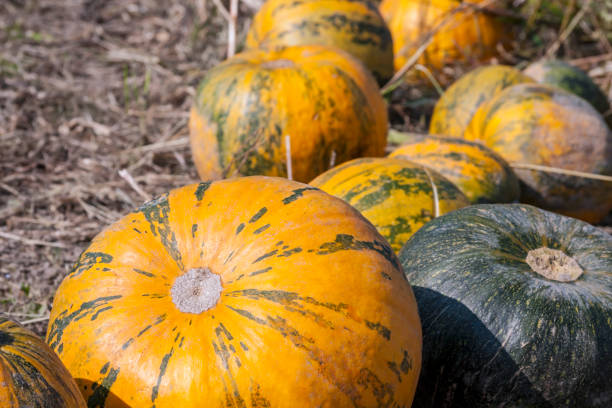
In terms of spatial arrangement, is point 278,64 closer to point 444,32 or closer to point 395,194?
point 395,194

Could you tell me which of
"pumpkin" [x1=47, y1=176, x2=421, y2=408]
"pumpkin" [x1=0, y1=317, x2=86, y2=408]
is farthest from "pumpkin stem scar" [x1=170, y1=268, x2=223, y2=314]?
"pumpkin" [x1=0, y1=317, x2=86, y2=408]

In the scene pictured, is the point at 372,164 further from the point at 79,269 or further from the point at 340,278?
the point at 79,269

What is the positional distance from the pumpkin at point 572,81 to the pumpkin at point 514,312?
2.80 metres

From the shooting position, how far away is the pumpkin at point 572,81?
5.18 m

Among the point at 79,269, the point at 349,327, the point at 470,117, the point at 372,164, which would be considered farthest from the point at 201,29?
the point at 349,327

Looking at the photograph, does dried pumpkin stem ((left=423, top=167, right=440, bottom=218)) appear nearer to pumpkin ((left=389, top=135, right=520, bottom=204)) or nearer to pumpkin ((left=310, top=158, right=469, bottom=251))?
pumpkin ((left=310, top=158, right=469, bottom=251))

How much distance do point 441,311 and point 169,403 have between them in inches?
44.6

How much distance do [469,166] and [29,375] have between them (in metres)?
2.80

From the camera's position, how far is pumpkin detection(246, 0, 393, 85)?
5.07 meters

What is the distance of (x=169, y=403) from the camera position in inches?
73.3

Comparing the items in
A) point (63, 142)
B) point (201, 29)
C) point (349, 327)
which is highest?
point (349, 327)

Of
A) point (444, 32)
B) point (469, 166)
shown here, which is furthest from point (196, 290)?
point (444, 32)

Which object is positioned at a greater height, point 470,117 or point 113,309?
point 113,309

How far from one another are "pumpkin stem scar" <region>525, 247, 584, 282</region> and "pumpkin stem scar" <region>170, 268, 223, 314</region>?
1.28 meters
